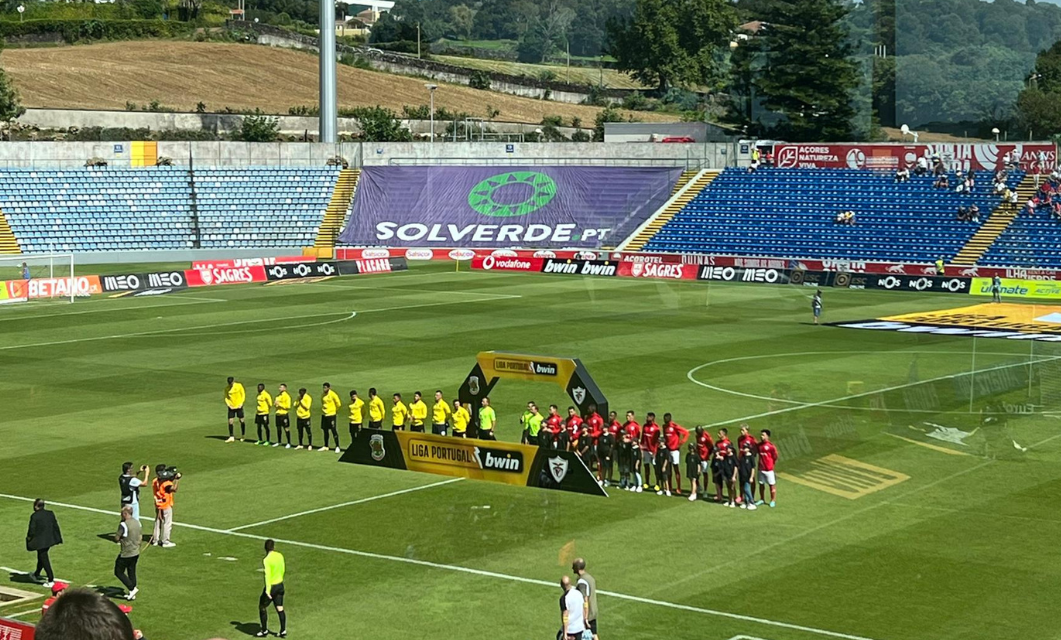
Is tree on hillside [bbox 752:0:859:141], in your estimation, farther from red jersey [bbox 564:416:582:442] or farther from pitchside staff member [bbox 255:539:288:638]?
pitchside staff member [bbox 255:539:288:638]

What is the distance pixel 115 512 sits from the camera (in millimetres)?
26203

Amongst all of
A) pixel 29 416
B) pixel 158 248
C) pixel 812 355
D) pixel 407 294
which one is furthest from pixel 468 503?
pixel 158 248

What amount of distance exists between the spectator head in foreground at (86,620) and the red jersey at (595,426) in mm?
23125

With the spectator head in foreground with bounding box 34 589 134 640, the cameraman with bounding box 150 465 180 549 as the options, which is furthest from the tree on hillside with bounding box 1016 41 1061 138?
the spectator head in foreground with bounding box 34 589 134 640

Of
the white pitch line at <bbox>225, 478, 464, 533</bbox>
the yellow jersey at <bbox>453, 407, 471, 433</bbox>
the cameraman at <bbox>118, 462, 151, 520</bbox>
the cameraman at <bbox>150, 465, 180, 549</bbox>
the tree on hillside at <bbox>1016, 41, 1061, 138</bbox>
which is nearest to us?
the cameraman at <bbox>118, 462, 151, 520</bbox>

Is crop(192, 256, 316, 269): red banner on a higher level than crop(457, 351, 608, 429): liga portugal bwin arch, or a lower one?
higher

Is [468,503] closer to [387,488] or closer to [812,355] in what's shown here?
[387,488]

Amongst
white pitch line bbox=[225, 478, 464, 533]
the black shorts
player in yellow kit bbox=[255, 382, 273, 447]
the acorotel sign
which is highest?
the acorotel sign

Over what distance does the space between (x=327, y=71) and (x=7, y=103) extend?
76.0ft

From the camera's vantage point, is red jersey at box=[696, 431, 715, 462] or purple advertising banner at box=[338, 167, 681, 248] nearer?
red jersey at box=[696, 431, 715, 462]

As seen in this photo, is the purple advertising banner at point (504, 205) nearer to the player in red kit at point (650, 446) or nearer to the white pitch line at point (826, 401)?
the white pitch line at point (826, 401)

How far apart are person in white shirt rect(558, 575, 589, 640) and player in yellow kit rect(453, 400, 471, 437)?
13525 mm

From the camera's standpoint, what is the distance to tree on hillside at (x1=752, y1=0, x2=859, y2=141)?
110m

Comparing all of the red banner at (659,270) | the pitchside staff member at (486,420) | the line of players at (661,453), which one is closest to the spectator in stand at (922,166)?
the red banner at (659,270)
